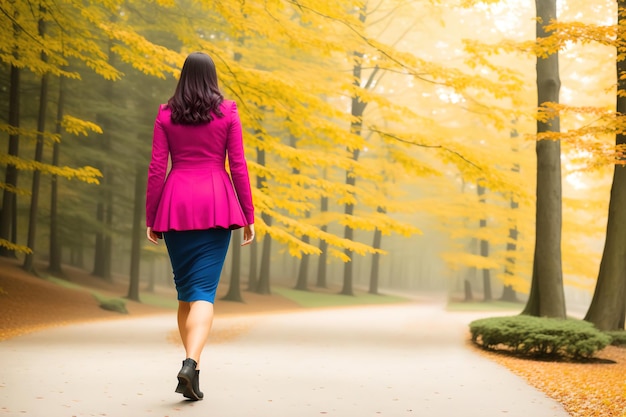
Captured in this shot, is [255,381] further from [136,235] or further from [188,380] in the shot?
[136,235]

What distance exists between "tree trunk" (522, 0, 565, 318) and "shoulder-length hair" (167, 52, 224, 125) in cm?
994

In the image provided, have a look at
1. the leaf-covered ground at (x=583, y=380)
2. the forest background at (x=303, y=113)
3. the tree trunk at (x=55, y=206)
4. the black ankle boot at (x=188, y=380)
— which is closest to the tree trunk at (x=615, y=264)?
the forest background at (x=303, y=113)

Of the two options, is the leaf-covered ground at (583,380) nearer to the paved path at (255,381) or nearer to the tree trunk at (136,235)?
the paved path at (255,381)

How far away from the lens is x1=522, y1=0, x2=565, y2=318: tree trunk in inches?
509

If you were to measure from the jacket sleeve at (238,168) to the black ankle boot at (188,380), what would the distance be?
1.02 meters

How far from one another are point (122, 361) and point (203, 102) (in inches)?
125

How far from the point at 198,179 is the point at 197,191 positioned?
11cm

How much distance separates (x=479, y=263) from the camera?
31312mm

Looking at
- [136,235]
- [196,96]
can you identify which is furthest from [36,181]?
[196,96]

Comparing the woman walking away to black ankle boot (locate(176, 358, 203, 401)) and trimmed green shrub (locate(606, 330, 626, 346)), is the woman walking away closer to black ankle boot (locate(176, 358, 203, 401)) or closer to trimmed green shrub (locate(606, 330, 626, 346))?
black ankle boot (locate(176, 358, 203, 401))

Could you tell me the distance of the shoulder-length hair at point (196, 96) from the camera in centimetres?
459

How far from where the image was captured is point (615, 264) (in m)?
12.2

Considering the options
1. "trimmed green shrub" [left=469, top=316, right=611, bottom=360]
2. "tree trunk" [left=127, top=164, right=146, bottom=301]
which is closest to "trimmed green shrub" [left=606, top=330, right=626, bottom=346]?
"trimmed green shrub" [left=469, top=316, right=611, bottom=360]

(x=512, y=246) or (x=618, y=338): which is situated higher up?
(x=512, y=246)
